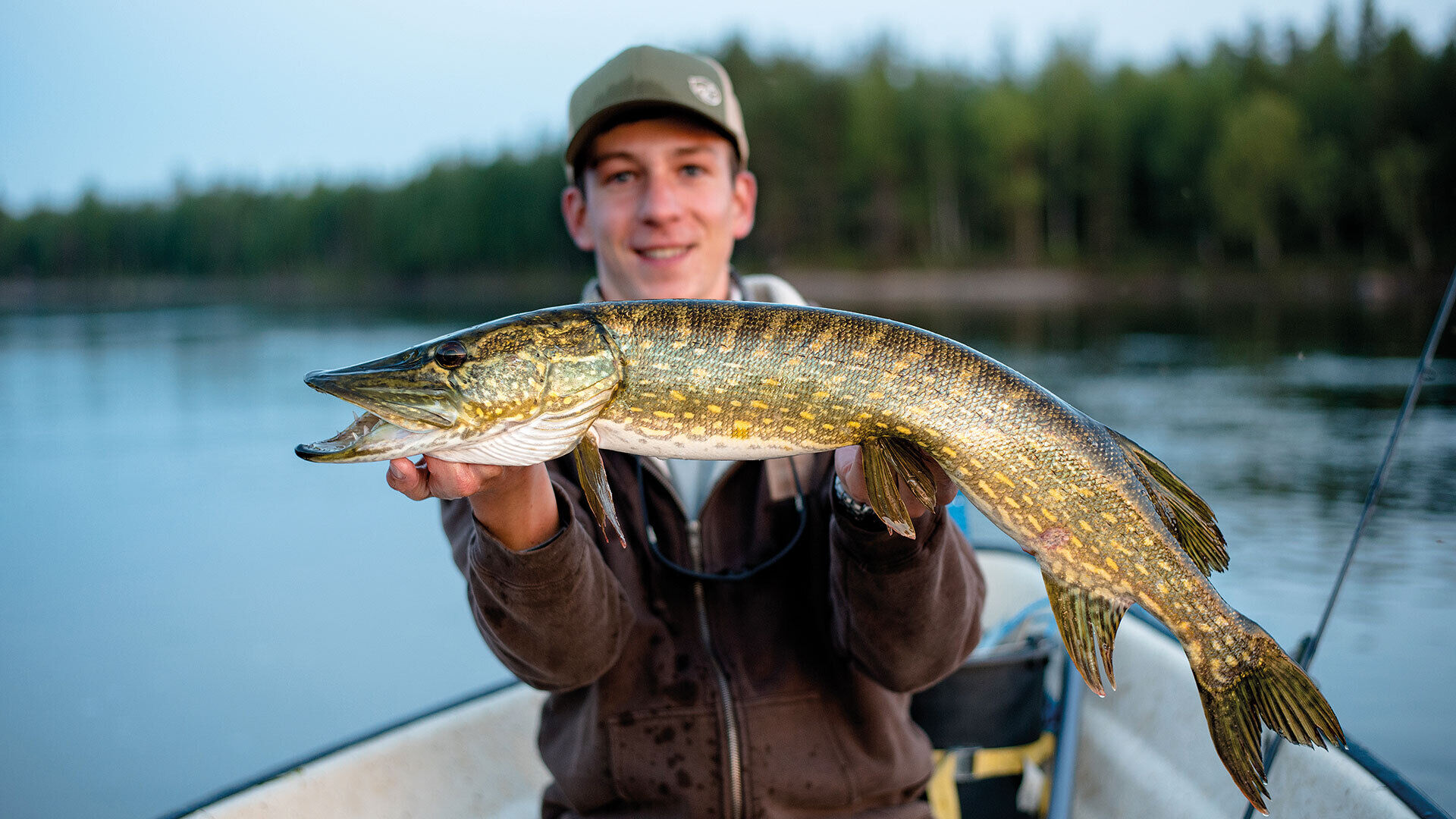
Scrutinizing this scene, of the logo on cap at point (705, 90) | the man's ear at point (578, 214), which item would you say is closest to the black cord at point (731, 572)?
the man's ear at point (578, 214)

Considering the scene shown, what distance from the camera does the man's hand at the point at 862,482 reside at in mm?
1687

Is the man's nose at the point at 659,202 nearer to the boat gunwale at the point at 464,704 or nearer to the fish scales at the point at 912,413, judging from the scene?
the fish scales at the point at 912,413

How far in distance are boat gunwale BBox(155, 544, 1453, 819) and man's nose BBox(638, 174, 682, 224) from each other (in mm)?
1365

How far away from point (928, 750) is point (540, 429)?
3.86ft

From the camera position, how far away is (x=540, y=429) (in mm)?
1582

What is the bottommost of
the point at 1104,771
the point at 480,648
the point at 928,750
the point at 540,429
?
the point at 480,648

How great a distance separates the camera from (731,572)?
2150 millimetres

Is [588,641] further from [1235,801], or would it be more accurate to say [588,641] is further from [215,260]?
[215,260]

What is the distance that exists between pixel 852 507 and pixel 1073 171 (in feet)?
141

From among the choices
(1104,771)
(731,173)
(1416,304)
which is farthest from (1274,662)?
(1416,304)

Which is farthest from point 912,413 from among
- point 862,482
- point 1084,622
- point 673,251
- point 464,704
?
point 464,704

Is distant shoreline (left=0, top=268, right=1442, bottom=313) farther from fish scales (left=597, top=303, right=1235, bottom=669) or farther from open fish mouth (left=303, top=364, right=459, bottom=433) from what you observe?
open fish mouth (left=303, top=364, right=459, bottom=433)

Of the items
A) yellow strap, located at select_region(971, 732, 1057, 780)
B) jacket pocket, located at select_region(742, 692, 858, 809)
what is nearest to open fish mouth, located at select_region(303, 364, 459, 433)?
jacket pocket, located at select_region(742, 692, 858, 809)

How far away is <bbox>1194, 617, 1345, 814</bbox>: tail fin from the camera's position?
61.6 inches
